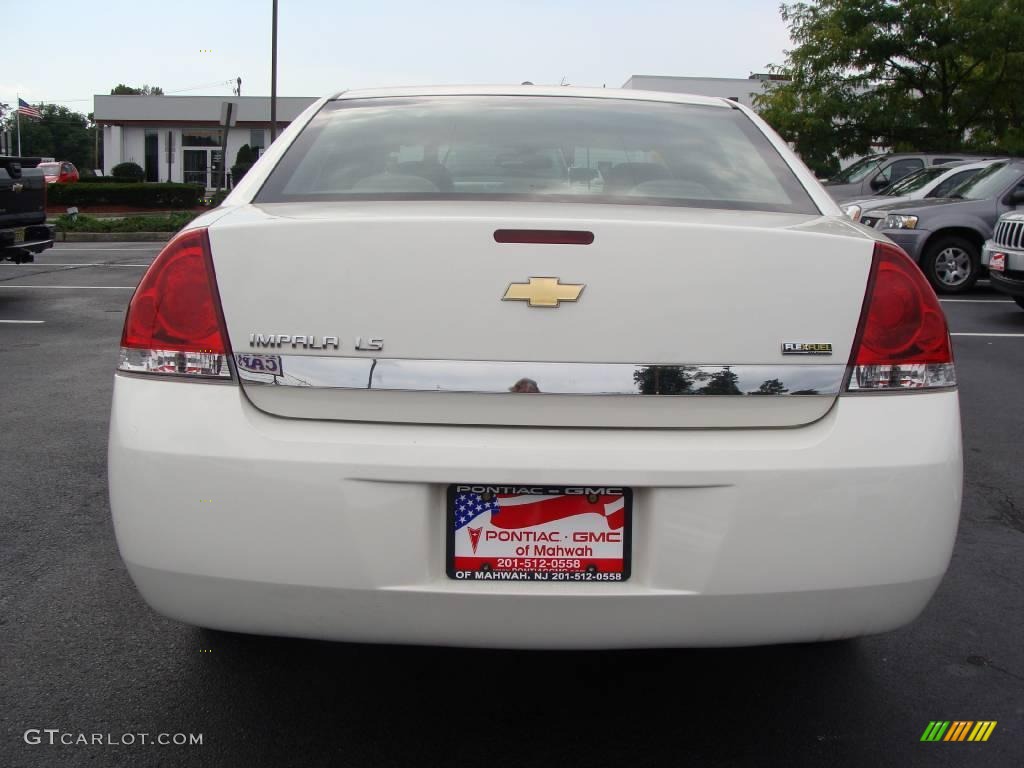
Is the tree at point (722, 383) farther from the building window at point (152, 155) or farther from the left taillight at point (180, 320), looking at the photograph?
the building window at point (152, 155)

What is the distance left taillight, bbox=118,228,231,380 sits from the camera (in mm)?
2250

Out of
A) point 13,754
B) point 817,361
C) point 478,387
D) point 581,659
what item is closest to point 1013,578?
point 581,659

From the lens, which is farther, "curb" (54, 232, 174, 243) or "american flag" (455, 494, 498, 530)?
"curb" (54, 232, 174, 243)

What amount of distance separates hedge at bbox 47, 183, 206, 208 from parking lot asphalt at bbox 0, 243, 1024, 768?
2738 cm

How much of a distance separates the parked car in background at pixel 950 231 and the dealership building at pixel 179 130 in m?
36.3

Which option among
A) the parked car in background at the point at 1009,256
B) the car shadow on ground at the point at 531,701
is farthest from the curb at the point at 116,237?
the car shadow on ground at the point at 531,701

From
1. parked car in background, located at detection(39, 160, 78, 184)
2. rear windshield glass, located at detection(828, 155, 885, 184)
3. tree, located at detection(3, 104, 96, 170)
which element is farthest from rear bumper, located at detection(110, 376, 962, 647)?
tree, located at detection(3, 104, 96, 170)

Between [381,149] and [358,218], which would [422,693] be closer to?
[358,218]

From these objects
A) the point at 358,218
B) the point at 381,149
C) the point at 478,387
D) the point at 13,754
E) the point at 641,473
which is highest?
the point at 381,149

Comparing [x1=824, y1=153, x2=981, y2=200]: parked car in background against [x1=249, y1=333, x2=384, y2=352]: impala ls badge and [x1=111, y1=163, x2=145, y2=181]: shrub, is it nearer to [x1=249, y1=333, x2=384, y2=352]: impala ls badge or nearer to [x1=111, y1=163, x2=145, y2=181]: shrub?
[x1=249, y1=333, x2=384, y2=352]: impala ls badge

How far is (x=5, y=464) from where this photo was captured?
15.6ft

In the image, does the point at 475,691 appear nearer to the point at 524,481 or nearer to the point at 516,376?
the point at 524,481

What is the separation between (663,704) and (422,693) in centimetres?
61

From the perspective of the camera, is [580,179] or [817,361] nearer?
[817,361]
